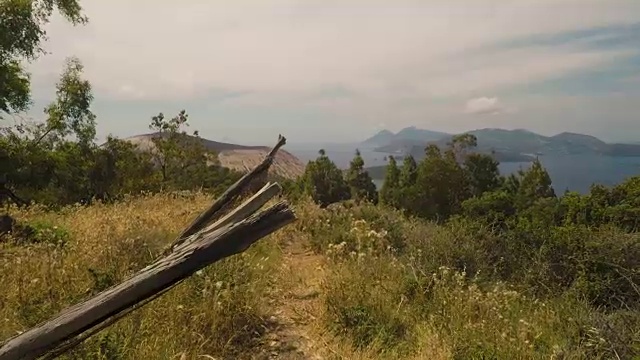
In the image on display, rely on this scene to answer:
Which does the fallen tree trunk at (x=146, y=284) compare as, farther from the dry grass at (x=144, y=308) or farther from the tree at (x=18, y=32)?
the tree at (x=18, y=32)

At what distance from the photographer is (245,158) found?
13725 centimetres

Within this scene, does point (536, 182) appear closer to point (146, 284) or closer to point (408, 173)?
point (408, 173)

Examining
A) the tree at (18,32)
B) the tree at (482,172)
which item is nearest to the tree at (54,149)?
the tree at (18,32)

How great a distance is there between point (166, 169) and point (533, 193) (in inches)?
996

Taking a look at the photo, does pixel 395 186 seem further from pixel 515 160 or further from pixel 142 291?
pixel 515 160

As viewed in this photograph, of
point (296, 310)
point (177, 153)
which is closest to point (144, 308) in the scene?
point (296, 310)

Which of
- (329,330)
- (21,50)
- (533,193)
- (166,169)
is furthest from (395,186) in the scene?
(329,330)

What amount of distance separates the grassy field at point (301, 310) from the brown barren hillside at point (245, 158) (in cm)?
126

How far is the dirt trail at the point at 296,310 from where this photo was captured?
3.36 meters

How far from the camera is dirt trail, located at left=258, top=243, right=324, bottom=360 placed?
11.0 feet

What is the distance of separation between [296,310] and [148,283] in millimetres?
2489

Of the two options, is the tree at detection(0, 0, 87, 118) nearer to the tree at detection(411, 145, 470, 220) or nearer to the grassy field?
the grassy field

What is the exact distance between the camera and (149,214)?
20.0ft

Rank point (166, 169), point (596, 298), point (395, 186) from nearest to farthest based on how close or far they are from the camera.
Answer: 1. point (596, 298)
2. point (166, 169)
3. point (395, 186)
